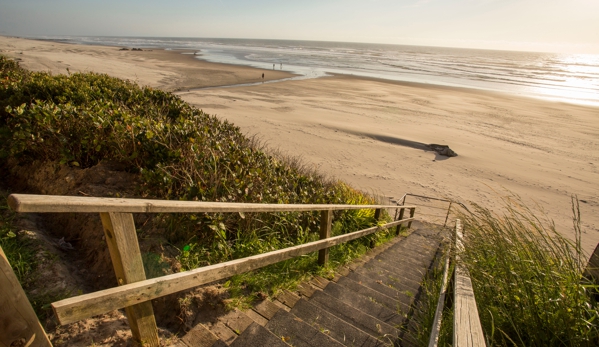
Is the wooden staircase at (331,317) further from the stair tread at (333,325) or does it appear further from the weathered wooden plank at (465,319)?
the weathered wooden plank at (465,319)

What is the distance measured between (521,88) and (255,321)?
137 feet

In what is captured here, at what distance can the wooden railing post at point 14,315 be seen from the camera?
48.4 inches

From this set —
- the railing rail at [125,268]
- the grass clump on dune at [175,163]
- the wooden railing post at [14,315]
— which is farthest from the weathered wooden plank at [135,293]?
the grass clump on dune at [175,163]

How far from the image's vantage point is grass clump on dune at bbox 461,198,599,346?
71.2 inches

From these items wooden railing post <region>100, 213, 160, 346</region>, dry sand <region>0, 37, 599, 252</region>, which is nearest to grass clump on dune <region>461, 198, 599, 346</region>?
wooden railing post <region>100, 213, 160, 346</region>

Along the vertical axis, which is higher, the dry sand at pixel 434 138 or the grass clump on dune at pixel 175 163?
the grass clump on dune at pixel 175 163

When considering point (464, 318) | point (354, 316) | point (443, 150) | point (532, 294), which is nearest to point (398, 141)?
point (443, 150)

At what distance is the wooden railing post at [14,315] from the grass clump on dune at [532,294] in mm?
2192

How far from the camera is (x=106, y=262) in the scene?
9.08 ft

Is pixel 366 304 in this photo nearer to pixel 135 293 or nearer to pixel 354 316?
pixel 354 316

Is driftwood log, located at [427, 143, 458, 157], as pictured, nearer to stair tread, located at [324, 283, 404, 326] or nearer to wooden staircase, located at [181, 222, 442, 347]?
wooden staircase, located at [181, 222, 442, 347]

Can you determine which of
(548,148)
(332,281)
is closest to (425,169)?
(548,148)

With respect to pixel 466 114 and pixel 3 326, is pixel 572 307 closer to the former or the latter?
pixel 3 326

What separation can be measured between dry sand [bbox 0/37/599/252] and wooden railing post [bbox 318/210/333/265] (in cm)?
349
